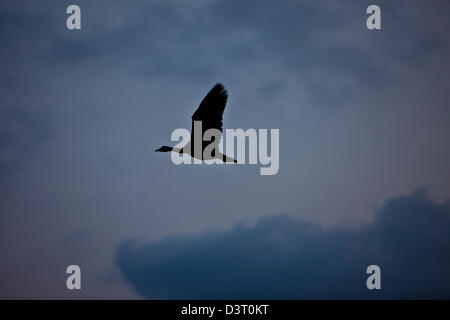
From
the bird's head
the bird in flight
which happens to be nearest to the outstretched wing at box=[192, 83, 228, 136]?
the bird in flight

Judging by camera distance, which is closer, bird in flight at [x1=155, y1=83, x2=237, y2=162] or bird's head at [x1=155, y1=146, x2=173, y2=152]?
bird in flight at [x1=155, y1=83, x2=237, y2=162]

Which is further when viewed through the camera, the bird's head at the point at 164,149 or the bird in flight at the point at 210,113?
the bird's head at the point at 164,149

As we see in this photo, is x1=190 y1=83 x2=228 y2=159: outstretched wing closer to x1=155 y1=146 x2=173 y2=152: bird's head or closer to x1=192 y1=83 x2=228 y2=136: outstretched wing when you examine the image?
x1=192 y1=83 x2=228 y2=136: outstretched wing

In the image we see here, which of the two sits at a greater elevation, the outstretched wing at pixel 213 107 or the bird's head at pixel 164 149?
the outstretched wing at pixel 213 107

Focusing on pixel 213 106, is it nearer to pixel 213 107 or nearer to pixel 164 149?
pixel 213 107

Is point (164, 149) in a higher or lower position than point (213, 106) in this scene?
lower

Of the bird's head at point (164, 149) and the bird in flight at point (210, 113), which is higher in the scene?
the bird in flight at point (210, 113)

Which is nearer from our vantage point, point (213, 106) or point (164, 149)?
point (213, 106)

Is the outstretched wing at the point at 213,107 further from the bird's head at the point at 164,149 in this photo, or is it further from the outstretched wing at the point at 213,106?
the bird's head at the point at 164,149

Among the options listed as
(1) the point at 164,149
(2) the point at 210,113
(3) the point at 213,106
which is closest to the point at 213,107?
(3) the point at 213,106

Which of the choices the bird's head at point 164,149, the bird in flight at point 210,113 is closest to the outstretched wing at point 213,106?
the bird in flight at point 210,113

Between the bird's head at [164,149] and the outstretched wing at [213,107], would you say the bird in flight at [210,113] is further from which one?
the bird's head at [164,149]
